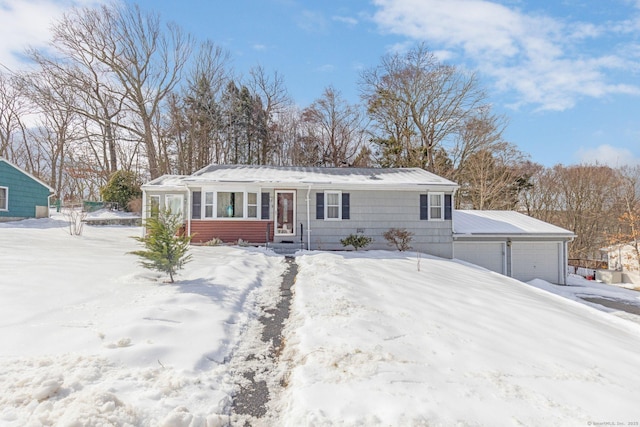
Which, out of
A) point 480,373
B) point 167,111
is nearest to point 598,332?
point 480,373

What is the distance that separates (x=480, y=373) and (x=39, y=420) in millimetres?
3896

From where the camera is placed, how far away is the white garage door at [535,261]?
14602 millimetres

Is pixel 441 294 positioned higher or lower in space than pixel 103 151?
lower

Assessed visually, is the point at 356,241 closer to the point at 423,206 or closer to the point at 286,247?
the point at 286,247

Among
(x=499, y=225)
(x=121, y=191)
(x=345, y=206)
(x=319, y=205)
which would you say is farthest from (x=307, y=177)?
(x=121, y=191)

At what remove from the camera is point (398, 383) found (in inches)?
122

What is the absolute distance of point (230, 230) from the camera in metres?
12.9

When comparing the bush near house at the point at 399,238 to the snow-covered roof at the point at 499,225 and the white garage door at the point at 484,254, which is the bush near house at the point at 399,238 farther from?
the white garage door at the point at 484,254

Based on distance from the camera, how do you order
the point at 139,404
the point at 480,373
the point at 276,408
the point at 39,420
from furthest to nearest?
1. the point at 480,373
2. the point at 276,408
3. the point at 139,404
4. the point at 39,420

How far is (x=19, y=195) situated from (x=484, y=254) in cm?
2447

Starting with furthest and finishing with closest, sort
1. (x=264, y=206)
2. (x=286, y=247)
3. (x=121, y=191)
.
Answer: (x=121, y=191)
(x=264, y=206)
(x=286, y=247)

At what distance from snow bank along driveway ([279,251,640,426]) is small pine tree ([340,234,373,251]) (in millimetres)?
5663

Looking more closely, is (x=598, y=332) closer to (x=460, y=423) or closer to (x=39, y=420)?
(x=460, y=423)

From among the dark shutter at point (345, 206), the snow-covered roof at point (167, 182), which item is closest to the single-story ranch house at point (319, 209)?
the dark shutter at point (345, 206)
